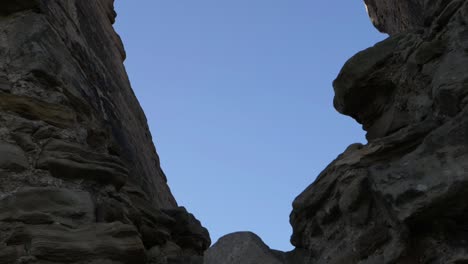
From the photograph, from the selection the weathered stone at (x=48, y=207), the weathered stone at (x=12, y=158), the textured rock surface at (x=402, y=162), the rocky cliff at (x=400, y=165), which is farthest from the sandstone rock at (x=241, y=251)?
the weathered stone at (x=12, y=158)

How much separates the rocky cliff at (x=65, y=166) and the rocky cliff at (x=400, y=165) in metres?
0.81

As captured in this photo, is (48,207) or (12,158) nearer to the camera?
(48,207)

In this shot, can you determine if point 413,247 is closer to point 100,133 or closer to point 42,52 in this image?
point 100,133

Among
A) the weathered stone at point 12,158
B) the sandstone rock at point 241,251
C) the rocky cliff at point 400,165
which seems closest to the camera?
the rocky cliff at point 400,165

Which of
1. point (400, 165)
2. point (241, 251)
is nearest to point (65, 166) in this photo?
point (241, 251)

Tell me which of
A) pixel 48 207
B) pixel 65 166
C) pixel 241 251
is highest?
pixel 65 166

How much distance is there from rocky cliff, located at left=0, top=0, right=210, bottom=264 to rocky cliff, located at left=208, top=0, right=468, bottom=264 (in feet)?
2.64

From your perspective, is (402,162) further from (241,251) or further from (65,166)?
(65,166)

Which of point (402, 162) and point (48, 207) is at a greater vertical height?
point (48, 207)

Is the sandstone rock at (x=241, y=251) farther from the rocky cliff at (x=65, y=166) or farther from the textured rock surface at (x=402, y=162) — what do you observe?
the rocky cliff at (x=65, y=166)

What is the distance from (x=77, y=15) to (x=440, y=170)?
4.52m

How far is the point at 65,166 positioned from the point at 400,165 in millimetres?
2041

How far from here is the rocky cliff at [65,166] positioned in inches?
167

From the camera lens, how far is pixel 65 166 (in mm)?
4652
